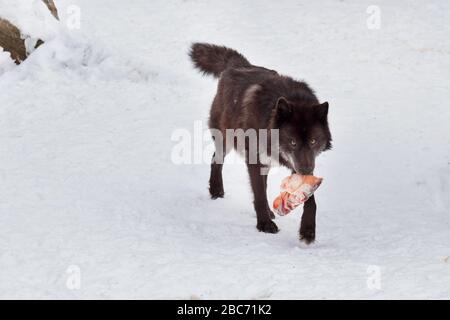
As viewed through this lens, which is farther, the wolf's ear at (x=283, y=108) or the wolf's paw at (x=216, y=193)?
the wolf's paw at (x=216, y=193)

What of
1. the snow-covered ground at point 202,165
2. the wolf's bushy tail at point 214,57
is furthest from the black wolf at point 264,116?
the snow-covered ground at point 202,165

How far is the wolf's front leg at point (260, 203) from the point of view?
6754 mm

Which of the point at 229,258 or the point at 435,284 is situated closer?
the point at 435,284

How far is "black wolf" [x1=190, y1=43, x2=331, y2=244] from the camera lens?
6191 millimetres

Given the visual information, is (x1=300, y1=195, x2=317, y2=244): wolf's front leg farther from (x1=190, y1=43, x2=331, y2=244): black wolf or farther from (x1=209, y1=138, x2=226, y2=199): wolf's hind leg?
(x1=209, y1=138, x2=226, y2=199): wolf's hind leg

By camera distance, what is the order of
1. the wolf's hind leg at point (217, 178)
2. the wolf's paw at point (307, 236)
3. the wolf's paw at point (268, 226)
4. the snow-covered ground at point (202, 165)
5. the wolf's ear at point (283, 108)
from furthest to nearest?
the wolf's hind leg at point (217, 178) < the wolf's paw at point (268, 226) < the wolf's paw at point (307, 236) < the wolf's ear at point (283, 108) < the snow-covered ground at point (202, 165)

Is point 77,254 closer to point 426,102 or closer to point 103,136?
point 103,136

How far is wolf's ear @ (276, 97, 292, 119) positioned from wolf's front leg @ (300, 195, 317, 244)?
2.89 feet

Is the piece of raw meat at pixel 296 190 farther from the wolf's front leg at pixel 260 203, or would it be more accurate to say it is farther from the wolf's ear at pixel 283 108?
the wolf's ear at pixel 283 108

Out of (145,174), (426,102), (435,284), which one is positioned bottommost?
(435,284)

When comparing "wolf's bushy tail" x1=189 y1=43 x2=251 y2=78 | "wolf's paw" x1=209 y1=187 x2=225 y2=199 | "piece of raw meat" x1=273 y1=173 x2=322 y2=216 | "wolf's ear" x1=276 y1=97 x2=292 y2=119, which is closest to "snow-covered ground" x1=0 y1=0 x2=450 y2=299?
"wolf's paw" x1=209 y1=187 x2=225 y2=199

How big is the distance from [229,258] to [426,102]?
5858 mm

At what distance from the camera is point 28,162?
8.41 metres

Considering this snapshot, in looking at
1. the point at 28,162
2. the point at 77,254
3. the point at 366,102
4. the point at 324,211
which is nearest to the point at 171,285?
the point at 77,254
